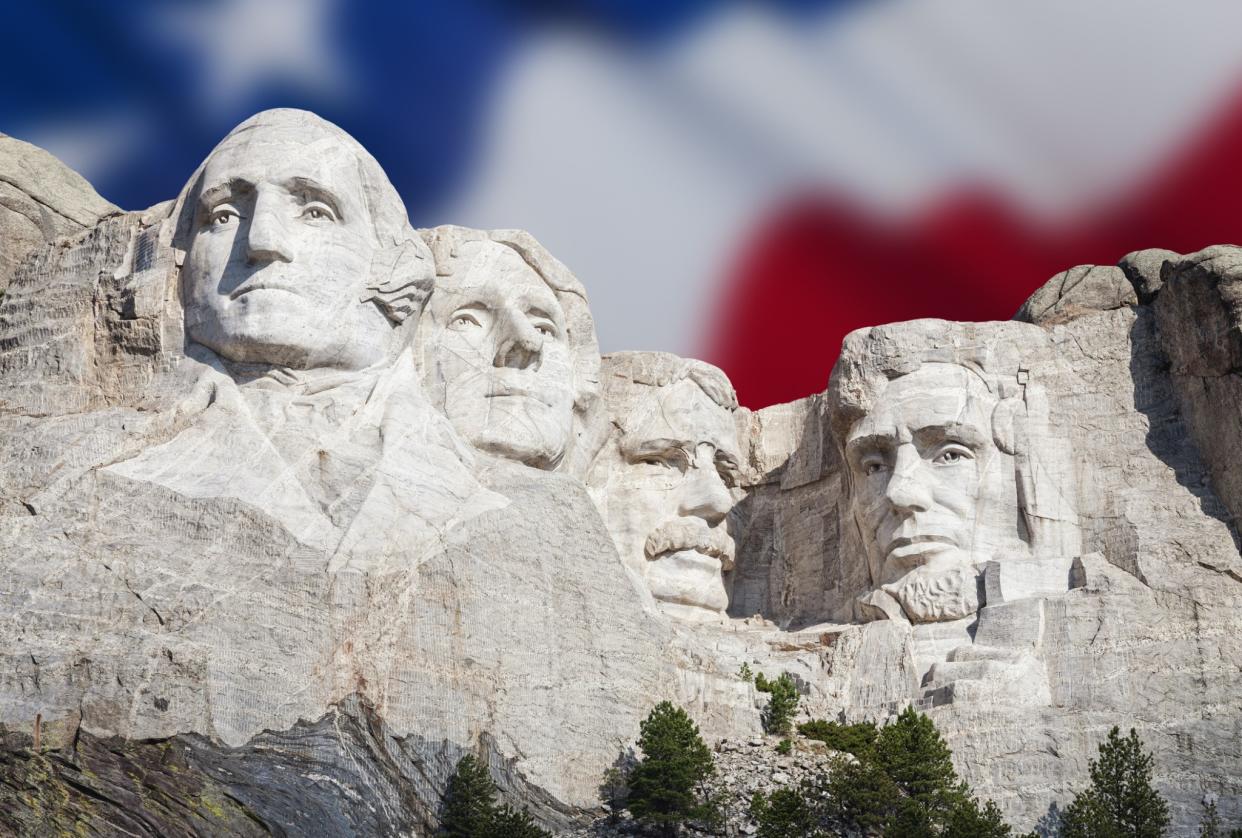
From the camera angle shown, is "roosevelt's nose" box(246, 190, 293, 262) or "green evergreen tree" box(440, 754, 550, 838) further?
"roosevelt's nose" box(246, 190, 293, 262)

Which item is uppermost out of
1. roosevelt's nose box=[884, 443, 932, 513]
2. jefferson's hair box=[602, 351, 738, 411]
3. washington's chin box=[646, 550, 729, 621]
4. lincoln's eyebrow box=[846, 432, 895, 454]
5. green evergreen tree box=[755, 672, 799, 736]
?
jefferson's hair box=[602, 351, 738, 411]

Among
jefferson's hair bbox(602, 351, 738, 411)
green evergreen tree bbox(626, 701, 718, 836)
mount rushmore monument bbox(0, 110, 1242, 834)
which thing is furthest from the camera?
jefferson's hair bbox(602, 351, 738, 411)

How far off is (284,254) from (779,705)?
4.78 m

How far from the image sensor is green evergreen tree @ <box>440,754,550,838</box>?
13.7 meters

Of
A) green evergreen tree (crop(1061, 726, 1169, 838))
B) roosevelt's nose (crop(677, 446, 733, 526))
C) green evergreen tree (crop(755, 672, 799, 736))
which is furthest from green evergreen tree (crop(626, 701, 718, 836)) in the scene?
roosevelt's nose (crop(677, 446, 733, 526))

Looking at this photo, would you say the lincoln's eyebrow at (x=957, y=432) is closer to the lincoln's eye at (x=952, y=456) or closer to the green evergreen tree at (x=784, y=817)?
the lincoln's eye at (x=952, y=456)

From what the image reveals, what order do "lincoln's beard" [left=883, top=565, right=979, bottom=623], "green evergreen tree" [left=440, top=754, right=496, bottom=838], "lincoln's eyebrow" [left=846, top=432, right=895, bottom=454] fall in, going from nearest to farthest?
"green evergreen tree" [left=440, top=754, right=496, bottom=838]
"lincoln's beard" [left=883, top=565, right=979, bottom=623]
"lincoln's eyebrow" [left=846, top=432, right=895, bottom=454]

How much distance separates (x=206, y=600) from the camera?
565 inches

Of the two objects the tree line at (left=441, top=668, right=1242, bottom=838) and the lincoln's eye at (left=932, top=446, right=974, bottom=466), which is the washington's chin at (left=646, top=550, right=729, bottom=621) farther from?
the tree line at (left=441, top=668, right=1242, bottom=838)

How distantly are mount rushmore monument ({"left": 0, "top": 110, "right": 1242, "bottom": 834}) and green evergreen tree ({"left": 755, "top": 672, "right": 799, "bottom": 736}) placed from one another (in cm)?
16

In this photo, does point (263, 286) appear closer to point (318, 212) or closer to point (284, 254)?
point (284, 254)

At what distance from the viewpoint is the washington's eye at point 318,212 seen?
55.2ft

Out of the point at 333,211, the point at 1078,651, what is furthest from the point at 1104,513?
the point at 333,211

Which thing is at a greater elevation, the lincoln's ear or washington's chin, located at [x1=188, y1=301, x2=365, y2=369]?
the lincoln's ear
